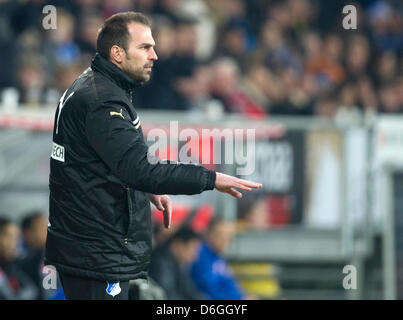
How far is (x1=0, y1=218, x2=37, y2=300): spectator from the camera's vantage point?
347 inches

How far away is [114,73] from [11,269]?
4216 millimetres

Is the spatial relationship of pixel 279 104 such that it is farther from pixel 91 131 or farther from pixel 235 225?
pixel 91 131

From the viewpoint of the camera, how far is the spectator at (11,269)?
28.9ft

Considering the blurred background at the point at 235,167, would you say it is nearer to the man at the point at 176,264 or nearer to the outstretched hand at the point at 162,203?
the man at the point at 176,264

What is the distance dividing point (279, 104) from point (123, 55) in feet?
25.8

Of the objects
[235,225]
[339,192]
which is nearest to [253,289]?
[235,225]

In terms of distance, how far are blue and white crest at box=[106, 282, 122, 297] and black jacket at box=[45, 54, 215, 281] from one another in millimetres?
57

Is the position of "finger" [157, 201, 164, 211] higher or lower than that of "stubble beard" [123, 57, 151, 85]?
lower

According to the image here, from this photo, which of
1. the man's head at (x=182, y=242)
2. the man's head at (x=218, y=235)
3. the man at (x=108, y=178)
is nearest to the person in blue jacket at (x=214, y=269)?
the man's head at (x=218, y=235)

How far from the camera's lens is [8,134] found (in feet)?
31.8

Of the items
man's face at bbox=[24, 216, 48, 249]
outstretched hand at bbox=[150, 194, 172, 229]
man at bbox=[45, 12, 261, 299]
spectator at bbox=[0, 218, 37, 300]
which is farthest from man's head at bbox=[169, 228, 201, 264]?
man at bbox=[45, 12, 261, 299]

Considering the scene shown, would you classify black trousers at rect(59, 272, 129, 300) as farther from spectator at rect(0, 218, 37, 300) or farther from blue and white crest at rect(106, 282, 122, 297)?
spectator at rect(0, 218, 37, 300)

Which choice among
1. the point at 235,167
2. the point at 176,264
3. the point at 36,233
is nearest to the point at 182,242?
the point at 176,264
